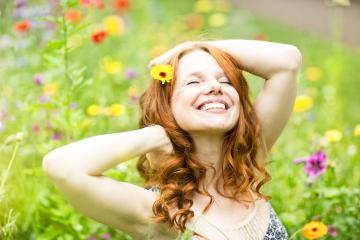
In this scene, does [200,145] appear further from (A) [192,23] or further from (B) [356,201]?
(A) [192,23]

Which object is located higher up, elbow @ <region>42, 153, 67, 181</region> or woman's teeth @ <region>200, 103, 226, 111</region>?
woman's teeth @ <region>200, 103, 226, 111</region>

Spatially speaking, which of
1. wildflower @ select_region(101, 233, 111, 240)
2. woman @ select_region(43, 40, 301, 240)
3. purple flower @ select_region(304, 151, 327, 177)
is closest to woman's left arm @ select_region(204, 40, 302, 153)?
woman @ select_region(43, 40, 301, 240)

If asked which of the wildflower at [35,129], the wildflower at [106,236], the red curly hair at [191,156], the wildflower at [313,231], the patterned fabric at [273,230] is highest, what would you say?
the red curly hair at [191,156]

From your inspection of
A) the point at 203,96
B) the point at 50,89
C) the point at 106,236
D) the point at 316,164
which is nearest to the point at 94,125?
the point at 50,89

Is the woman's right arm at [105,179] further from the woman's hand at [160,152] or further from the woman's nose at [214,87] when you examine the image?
the woman's nose at [214,87]

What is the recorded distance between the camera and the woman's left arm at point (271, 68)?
2.39 meters

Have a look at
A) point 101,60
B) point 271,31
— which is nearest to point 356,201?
point 101,60

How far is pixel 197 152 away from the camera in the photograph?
7.55 feet

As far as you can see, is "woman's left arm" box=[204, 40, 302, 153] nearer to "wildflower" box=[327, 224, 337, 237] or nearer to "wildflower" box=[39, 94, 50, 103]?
Result: "wildflower" box=[327, 224, 337, 237]

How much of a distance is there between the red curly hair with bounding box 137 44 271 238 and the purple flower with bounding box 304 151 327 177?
1.25 ft

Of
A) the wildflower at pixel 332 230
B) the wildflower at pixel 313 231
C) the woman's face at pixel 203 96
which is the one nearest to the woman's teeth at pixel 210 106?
the woman's face at pixel 203 96

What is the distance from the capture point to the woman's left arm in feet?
7.84

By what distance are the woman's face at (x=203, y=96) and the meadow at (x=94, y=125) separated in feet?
1.08

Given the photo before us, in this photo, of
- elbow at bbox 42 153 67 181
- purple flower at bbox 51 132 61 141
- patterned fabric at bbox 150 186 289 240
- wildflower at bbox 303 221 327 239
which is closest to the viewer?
elbow at bbox 42 153 67 181
